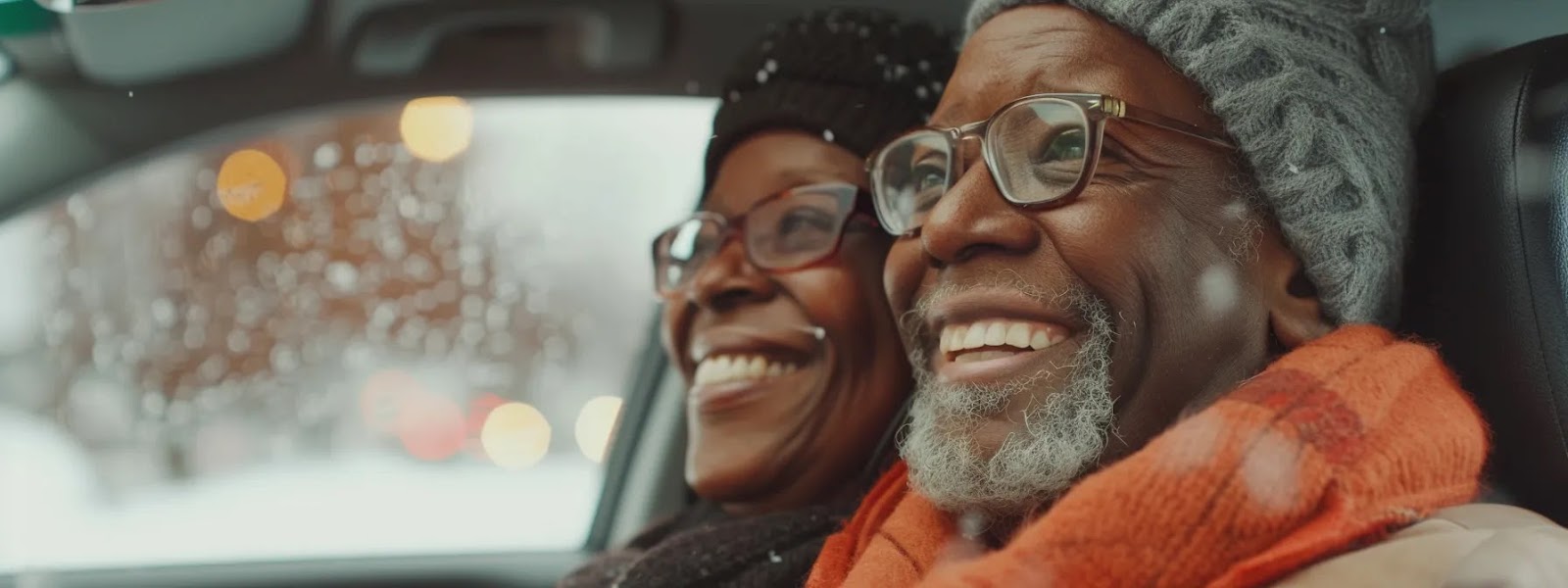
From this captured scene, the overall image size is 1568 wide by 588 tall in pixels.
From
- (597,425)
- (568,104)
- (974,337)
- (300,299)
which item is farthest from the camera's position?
(597,425)

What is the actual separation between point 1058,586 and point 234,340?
8.77 ft

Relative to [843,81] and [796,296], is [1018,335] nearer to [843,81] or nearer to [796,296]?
[796,296]

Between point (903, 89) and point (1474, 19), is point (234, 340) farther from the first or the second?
point (1474, 19)

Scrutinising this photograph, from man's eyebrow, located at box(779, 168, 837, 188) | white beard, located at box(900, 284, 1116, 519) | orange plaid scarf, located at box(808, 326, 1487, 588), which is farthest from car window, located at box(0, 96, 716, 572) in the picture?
orange plaid scarf, located at box(808, 326, 1487, 588)

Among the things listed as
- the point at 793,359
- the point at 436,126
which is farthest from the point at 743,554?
the point at 436,126

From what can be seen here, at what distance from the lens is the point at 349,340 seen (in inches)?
138

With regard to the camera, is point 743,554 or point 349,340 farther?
point 349,340

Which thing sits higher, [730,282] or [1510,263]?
[730,282]

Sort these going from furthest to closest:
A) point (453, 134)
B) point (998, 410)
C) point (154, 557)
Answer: point (154, 557)
point (453, 134)
point (998, 410)

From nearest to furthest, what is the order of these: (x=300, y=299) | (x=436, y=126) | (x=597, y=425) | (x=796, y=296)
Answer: (x=796, y=296) → (x=436, y=126) → (x=300, y=299) → (x=597, y=425)

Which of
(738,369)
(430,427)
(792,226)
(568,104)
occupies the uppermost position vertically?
(568,104)

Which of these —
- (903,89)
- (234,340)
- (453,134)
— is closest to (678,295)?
(903,89)

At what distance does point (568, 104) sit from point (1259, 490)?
1888 mm

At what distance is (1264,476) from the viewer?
1.30 m
